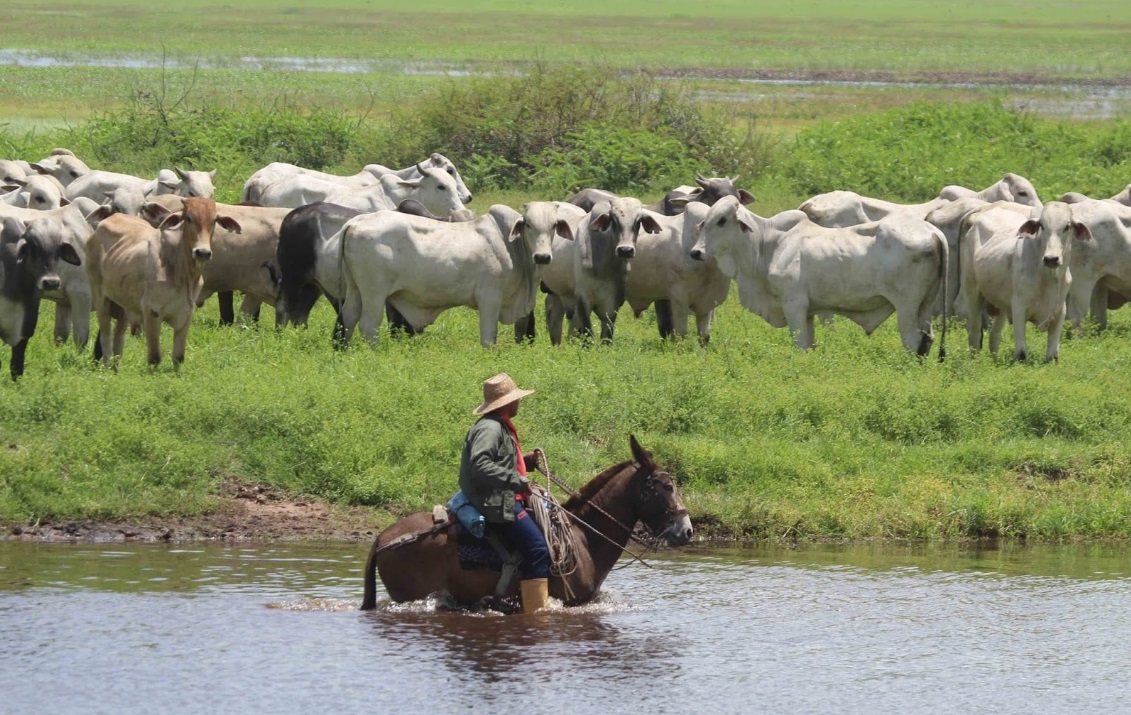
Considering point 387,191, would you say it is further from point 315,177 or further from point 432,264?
point 432,264

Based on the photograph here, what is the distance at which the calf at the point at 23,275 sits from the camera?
44.3 feet

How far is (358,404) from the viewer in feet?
41.1

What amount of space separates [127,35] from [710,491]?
57785 millimetres

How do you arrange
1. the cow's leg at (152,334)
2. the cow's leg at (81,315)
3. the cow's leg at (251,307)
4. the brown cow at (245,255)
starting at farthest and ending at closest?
1. the cow's leg at (251,307)
2. the brown cow at (245,255)
3. the cow's leg at (81,315)
4. the cow's leg at (152,334)

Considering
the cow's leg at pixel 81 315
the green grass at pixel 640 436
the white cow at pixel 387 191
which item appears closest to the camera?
the green grass at pixel 640 436

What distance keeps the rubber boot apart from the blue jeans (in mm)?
30

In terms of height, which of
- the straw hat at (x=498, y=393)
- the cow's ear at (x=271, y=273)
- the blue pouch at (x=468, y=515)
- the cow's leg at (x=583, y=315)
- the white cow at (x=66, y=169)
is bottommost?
the cow's leg at (x=583, y=315)

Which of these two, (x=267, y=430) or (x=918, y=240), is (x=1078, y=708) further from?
(x=918, y=240)

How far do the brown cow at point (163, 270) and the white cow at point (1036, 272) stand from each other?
656cm

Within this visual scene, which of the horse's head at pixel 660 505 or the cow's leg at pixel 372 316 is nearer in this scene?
the horse's head at pixel 660 505

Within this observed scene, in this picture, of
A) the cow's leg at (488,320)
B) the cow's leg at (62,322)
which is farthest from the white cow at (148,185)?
the cow's leg at (488,320)

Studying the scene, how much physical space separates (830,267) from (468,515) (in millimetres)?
7183

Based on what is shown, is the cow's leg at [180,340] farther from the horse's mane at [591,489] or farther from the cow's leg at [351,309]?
the horse's mane at [591,489]

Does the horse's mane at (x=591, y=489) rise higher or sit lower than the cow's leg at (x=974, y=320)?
higher
